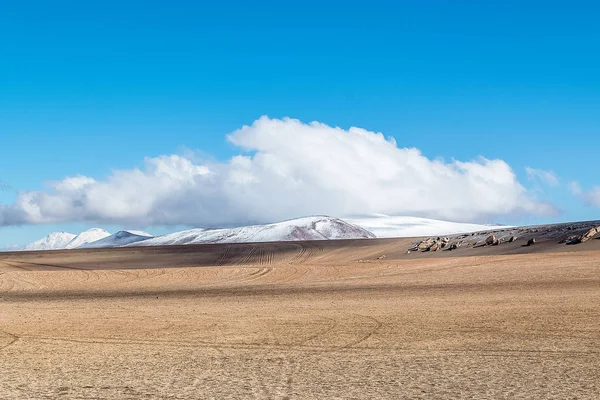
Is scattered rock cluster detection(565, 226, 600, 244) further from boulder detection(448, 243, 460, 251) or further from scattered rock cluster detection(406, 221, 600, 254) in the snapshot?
boulder detection(448, 243, 460, 251)

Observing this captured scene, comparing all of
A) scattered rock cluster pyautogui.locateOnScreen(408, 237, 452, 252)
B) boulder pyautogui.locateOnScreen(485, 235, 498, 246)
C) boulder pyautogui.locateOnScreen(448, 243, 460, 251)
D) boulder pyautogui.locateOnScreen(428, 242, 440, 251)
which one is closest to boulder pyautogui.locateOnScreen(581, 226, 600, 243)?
boulder pyautogui.locateOnScreen(485, 235, 498, 246)

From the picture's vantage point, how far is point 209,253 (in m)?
80.1

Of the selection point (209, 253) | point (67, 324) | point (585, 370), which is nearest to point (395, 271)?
point (67, 324)

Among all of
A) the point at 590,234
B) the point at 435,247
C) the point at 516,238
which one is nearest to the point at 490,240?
the point at 516,238

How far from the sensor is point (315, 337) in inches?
699

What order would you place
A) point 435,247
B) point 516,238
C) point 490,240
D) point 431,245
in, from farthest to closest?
point 431,245, point 435,247, point 516,238, point 490,240

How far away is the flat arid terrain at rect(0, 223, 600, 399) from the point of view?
39.5 ft

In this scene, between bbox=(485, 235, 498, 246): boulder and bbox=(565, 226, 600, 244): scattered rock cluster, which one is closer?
bbox=(565, 226, 600, 244): scattered rock cluster

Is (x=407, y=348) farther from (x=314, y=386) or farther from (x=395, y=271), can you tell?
(x=395, y=271)

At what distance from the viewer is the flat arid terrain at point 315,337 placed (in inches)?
475

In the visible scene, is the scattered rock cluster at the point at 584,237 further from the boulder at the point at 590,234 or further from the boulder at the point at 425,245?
the boulder at the point at 425,245

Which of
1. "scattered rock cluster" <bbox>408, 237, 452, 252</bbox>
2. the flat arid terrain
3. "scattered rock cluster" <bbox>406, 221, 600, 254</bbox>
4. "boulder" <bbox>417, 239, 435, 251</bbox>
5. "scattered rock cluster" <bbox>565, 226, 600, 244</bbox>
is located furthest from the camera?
"boulder" <bbox>417, 239, 435, 251</bbox>

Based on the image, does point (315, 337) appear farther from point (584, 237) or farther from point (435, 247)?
point (435, 247)

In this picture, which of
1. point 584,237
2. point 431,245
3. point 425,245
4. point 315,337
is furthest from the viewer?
point 425,245
